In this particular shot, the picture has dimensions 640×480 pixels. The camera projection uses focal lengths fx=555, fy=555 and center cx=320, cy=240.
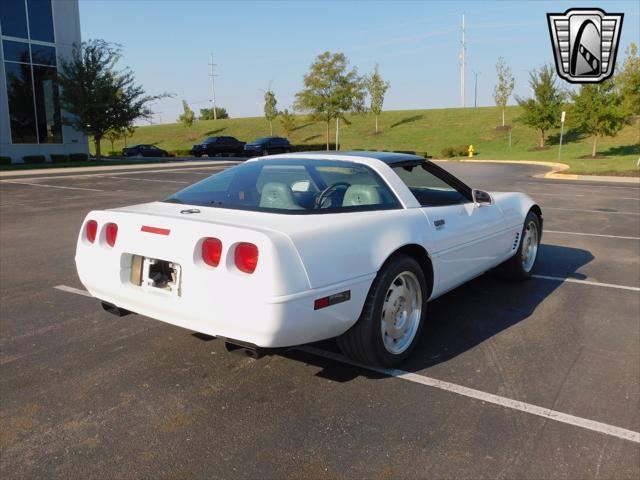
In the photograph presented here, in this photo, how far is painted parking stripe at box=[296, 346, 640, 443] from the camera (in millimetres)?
2893

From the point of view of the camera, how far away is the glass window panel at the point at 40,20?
28016 mm

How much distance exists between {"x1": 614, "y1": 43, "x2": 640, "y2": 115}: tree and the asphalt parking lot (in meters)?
27.1

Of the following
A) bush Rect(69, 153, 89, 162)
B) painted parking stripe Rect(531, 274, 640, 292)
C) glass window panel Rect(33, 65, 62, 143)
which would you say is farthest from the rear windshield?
glass window panel Rect(33, 65, 62, 143)

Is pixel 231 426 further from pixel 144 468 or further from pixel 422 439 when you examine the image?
pixel 422 439

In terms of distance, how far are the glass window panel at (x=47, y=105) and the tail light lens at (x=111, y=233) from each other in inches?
1143

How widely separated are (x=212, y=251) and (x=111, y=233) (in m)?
0.91

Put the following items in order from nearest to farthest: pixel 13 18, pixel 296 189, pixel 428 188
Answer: pixel 296 189 → pixel 428 188 → pixel 13 18

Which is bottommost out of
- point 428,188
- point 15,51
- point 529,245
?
point 529,245

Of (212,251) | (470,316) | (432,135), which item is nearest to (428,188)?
(470,316)

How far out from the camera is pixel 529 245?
5930 mm

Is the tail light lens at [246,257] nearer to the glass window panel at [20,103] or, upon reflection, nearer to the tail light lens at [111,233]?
the tail light lens at [111,233]

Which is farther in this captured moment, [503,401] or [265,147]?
[265,147]

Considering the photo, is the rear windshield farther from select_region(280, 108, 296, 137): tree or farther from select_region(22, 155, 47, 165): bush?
select_region(280, 108, 296, 137): tree

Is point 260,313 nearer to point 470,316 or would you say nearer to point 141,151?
point 470,316
